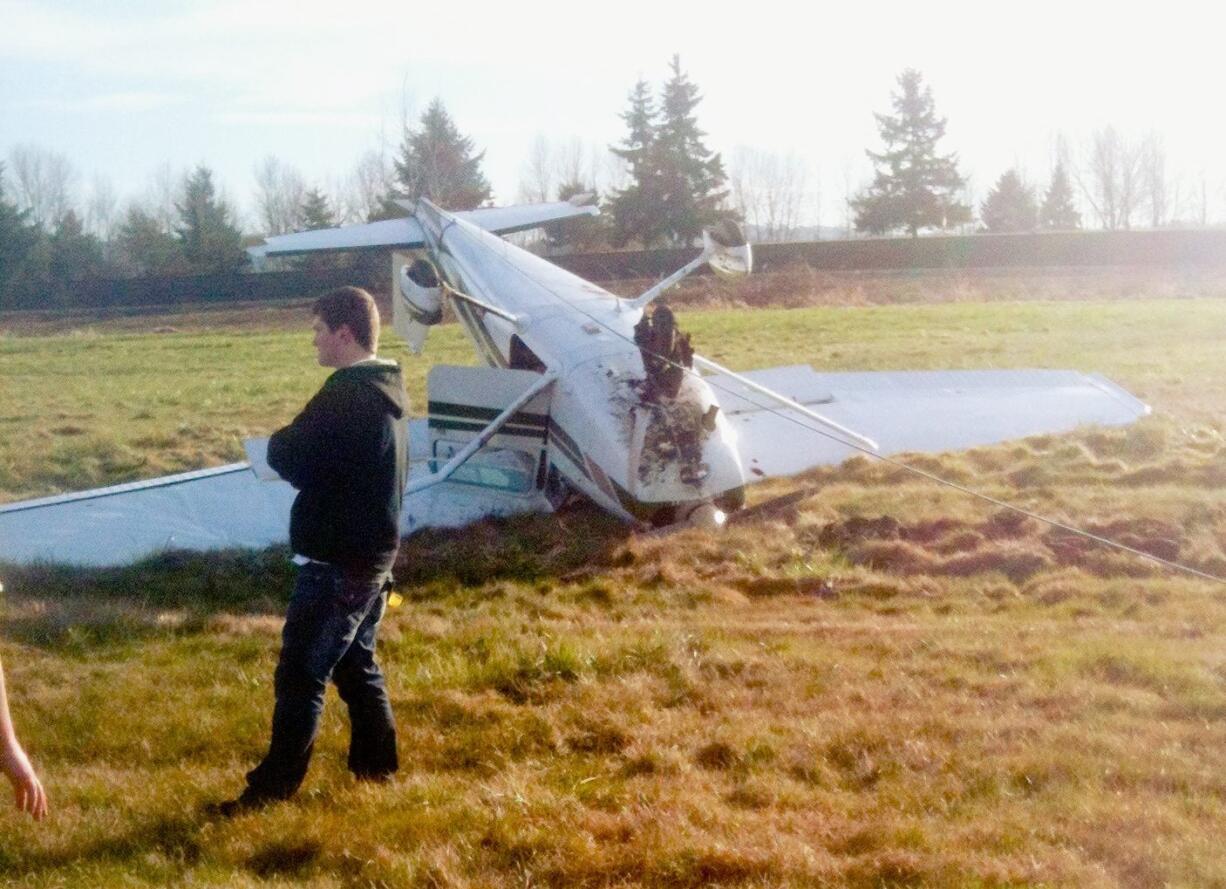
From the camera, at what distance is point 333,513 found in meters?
4.89

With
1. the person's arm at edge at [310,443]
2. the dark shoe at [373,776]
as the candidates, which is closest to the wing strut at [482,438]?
the dark shoe at [373,776]

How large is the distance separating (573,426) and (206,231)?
1813 inches

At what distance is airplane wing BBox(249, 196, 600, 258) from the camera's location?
60.2 feet

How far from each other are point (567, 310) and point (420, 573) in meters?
4.11

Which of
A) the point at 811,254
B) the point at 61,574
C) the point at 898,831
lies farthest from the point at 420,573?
the point at 811,254

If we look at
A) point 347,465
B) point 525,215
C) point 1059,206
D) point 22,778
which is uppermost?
point 1059,206

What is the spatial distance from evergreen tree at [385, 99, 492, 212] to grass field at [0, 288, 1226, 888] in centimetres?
4086

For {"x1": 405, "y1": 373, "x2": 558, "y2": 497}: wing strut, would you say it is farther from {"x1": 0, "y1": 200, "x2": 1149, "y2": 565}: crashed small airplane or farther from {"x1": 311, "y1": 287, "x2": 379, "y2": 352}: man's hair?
{"x1": 311, "y1": 287, "x2": 379, "y2": 352}: man's hair

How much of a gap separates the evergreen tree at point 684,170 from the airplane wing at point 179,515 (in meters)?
41.8

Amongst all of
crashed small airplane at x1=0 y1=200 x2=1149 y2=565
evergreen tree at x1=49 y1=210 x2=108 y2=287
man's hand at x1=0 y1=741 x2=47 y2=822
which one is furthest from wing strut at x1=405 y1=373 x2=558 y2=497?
evergreen tree at x1=49 y1=210 x2=108 y2=287

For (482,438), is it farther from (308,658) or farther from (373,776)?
(308,658)

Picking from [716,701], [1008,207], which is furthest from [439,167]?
[716,701]

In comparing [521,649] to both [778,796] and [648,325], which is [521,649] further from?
[648,325]

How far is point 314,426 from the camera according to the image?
4.80 meters
